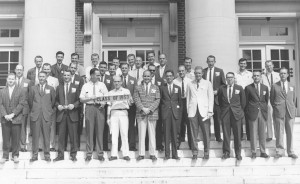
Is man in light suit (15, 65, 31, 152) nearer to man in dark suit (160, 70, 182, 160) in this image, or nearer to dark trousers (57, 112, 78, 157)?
dark trousers (57, 112, 78, 157)

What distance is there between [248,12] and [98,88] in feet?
20.8

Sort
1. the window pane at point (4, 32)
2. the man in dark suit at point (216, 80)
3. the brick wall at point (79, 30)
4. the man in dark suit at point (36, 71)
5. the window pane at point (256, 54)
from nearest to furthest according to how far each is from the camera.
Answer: the man in dark suit at point (216, 80), the man in dark suit at point (36, 71), the brick wall at point (79, 30), the window pane at point (4, 32), the window pane at point (256, 54)

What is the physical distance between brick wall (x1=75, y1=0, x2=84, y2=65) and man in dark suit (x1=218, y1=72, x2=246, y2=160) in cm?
531

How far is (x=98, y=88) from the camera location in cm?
873

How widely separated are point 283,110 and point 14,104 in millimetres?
5697

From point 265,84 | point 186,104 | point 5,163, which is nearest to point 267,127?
point 265,84

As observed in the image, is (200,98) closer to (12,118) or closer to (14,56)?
(12,118)

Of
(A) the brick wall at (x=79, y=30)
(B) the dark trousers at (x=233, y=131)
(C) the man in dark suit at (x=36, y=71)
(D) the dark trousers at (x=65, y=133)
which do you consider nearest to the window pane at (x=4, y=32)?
(A) the brick wall at (x=79, y=30)

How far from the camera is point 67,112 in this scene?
28.1 feet

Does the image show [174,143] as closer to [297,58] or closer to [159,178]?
[159,178]

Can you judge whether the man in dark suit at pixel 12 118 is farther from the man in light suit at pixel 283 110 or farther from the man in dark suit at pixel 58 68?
the man in light suit at pixel 283 110

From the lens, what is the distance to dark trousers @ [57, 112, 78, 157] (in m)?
8.44

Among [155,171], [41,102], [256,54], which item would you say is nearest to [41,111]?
[41,102]

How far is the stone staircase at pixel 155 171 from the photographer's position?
7980mm
